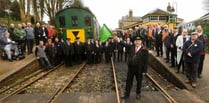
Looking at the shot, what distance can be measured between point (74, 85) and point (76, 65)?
565 cm

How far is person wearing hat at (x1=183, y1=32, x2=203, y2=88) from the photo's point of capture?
8.92 m

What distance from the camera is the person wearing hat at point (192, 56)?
8.92 m

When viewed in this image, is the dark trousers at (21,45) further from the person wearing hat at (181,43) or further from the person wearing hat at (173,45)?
the person wearing hat at (181,43)

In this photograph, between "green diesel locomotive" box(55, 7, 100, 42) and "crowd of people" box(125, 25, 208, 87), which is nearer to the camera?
"crowd of people" box(125, 25, 208, 87)

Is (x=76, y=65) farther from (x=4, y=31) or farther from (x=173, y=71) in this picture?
(x=173, y=71)

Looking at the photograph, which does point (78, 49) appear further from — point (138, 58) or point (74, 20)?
point (138, 58)

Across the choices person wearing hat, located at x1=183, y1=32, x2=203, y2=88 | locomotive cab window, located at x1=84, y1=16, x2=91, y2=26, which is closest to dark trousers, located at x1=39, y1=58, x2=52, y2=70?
locomotive cab window, located at x1=84, y1=16, x2=91, y2=26

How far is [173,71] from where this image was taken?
10891 mm

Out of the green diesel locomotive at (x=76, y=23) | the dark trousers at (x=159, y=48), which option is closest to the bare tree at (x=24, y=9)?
the green diesel locomotive at (x=76, y=23)

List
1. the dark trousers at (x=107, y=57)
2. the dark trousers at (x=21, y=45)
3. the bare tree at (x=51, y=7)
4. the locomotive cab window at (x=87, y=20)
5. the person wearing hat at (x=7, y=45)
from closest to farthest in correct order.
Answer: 1. the person wearing hat at (x=7, y=45)
2. the dark trousers at (x=21, y=45)
3. the dark trousers at (x=107, y=57)
4. the locomotive cab window at (x=87, y=20)
5. the bare tree at (x=51, y=7)

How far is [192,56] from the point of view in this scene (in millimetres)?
8992

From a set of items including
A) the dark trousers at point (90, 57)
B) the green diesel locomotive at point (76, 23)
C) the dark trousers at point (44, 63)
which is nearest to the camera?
the dark trousers at point (44, 63)

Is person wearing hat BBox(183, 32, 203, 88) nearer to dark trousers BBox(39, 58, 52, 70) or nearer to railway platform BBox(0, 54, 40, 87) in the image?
railway platform BBox(0, 54, 40, 87)

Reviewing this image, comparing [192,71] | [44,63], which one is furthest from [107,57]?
[192,71]
